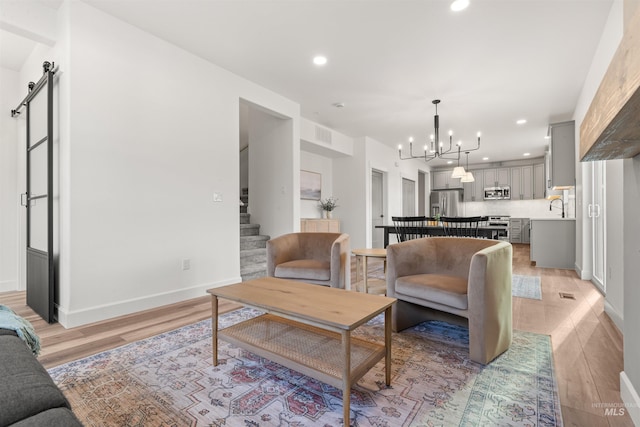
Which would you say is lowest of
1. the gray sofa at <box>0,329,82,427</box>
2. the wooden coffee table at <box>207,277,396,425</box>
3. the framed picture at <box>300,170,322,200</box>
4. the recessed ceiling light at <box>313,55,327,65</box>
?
the wooden coffee table at <box>207,277,396,425</box>

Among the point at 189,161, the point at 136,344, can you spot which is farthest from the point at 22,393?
the point at 189,161

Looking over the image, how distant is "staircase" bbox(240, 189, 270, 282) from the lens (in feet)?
14.5

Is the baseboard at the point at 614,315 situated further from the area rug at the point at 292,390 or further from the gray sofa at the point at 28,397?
the gray sofa at the point at 28,397

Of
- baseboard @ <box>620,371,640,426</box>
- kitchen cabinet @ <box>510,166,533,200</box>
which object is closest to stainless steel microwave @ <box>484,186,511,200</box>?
kitchen cabinet @ <box>510,166,533,200</box>

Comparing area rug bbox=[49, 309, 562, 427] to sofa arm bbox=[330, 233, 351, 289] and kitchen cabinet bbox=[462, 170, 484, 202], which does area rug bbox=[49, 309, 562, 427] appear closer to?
sofa arm bbox=[330, 233, 351, 289]

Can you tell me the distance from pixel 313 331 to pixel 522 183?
9839mm

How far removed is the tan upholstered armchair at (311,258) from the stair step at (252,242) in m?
1.45

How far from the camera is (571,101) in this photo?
15.6ft

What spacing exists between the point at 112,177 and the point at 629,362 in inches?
151

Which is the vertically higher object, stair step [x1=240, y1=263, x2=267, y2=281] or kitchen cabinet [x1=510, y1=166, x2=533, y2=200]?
kitchen cabinet [x1=510, y1=166, x2=533, y2=200]

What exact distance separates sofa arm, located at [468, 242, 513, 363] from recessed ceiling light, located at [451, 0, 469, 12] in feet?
6.75

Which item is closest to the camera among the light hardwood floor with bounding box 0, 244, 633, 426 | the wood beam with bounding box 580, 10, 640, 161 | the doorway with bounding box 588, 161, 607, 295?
the wood beam with bounding box 580, 10, 640, 161

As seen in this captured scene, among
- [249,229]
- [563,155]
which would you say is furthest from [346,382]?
[563,155]

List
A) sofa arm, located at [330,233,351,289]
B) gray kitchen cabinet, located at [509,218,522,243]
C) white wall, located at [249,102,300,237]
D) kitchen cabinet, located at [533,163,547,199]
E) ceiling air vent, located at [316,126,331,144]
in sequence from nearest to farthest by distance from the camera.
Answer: sofa arm, located at [330,233,351,289] → white wall, located at [249,102,300,237] → ceiling air vent, located at [316,126,331,144] → kitchen cabinet, located at [533,163,547,199] → gray kitchen cabinet, located at [509,218,522,243]
